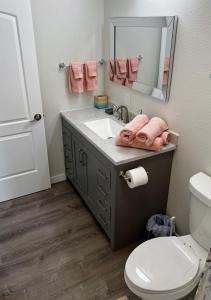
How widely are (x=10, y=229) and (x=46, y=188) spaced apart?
624 mm

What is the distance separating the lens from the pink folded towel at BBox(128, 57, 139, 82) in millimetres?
2045

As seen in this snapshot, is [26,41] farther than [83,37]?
No

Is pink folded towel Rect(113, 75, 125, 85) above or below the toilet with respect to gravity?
above

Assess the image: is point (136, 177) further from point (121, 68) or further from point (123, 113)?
point (121, 68)

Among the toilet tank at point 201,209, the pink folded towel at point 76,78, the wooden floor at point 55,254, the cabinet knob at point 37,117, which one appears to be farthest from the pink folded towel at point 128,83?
the wooden floor at point 55,254

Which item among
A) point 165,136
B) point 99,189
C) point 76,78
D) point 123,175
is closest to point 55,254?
point 99,189

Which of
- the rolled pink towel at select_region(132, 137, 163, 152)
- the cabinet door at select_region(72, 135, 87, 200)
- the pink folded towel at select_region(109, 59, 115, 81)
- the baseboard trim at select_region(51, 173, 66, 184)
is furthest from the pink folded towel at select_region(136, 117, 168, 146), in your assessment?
the baseboard trim at select_region(51, 173, 66, 184)

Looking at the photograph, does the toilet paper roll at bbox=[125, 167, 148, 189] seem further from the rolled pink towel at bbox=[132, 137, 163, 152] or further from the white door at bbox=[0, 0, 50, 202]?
the white door at bbox=[0, 0, 50, 202]

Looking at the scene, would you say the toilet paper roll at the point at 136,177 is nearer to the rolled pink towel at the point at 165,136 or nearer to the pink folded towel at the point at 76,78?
the rolled pink towel at the point at 165,136

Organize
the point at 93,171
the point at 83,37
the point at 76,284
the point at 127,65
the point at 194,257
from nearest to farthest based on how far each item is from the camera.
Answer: the point at 194,257 → the point at 76,284 → the point at 93,171 → the point at 127,65 → the point at 83,37

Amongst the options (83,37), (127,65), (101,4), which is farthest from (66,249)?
(101,4)

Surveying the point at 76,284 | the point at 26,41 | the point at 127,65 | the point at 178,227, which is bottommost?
the point at 76,284

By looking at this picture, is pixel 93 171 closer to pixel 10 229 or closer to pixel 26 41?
pixel 10 229

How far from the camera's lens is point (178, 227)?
198 centimetres
